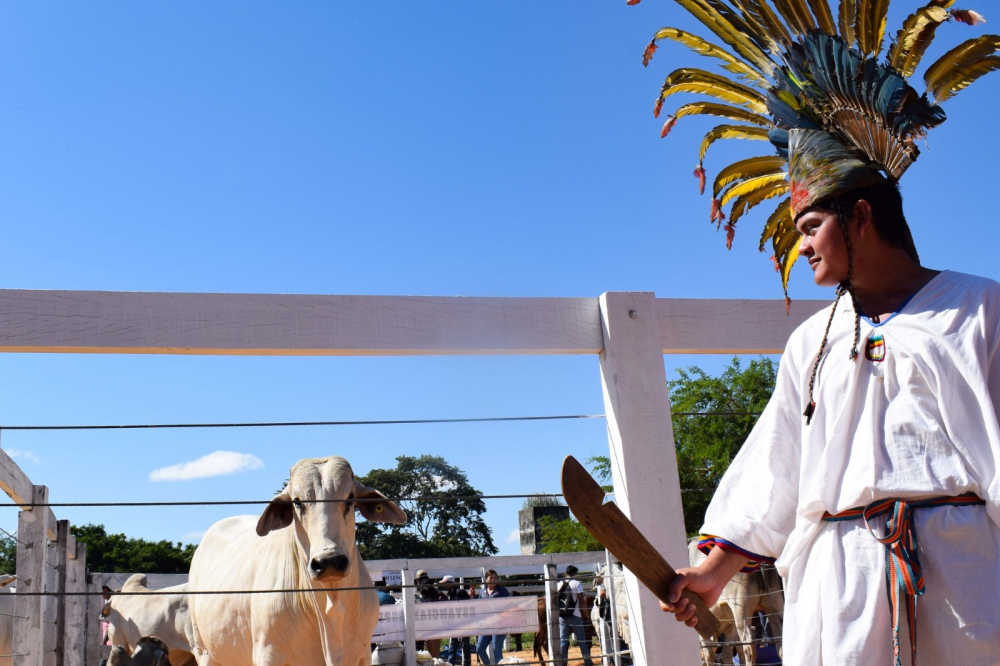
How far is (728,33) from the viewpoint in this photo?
11.5 feet

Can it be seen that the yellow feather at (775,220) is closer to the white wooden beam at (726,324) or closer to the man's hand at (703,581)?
the white wooden beam at (726,324)

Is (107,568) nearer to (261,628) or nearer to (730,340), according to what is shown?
(261,628)

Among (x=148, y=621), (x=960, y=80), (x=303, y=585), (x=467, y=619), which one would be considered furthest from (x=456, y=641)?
(x=960, y=80)

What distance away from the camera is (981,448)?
172 cm

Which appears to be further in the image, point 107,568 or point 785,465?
point 107,568

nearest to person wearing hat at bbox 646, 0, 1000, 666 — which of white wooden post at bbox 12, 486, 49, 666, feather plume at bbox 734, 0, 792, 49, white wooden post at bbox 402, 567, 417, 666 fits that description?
feather plume at bbox 734, 0, 792, 49

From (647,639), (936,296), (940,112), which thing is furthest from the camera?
(647,639)

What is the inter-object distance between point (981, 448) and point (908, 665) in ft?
1.49

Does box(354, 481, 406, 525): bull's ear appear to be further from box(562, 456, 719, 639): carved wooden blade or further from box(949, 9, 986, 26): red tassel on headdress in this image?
box(949, 9, 986, 26): red tassel on headdress

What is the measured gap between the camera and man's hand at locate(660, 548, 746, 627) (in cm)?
200

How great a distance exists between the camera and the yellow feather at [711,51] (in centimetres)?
336

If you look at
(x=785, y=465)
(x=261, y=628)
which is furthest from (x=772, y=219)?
(x=261, y=628)

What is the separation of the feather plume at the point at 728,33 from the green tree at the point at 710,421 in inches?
405

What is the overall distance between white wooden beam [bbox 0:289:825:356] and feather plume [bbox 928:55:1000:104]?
3.88ft
